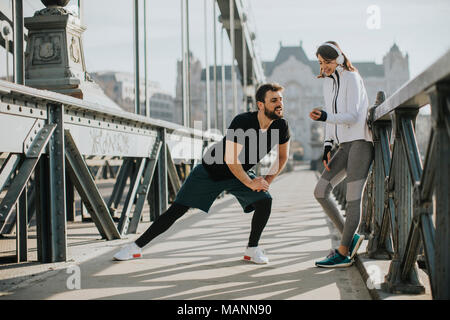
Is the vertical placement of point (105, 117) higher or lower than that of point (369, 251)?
higher

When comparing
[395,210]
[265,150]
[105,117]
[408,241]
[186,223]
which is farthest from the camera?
[186,223]

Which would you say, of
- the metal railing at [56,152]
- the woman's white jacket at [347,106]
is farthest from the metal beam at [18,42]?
the woman's white jacket at [347,106]

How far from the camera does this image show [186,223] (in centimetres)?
624

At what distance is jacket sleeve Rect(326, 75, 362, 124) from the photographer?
326 centimetres

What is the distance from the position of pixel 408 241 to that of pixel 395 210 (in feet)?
1.16

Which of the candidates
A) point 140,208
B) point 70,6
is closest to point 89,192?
point 140,208

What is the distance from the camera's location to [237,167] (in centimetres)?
354

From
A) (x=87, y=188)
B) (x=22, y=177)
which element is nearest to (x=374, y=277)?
(x=22, y=177)

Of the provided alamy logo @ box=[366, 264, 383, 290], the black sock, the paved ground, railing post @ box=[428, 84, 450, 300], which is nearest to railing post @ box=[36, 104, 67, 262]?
the paved ground

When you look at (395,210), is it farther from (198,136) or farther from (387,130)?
(198,136)

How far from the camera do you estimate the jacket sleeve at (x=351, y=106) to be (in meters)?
3.26

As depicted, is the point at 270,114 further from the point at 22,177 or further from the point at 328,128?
the point at 22,177

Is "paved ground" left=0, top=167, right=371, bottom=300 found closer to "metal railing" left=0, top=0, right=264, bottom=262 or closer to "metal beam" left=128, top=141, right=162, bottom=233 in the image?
"metal railing" left=0, top=0, right=264, bottom=262

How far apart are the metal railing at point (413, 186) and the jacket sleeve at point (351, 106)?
0.13 meters
